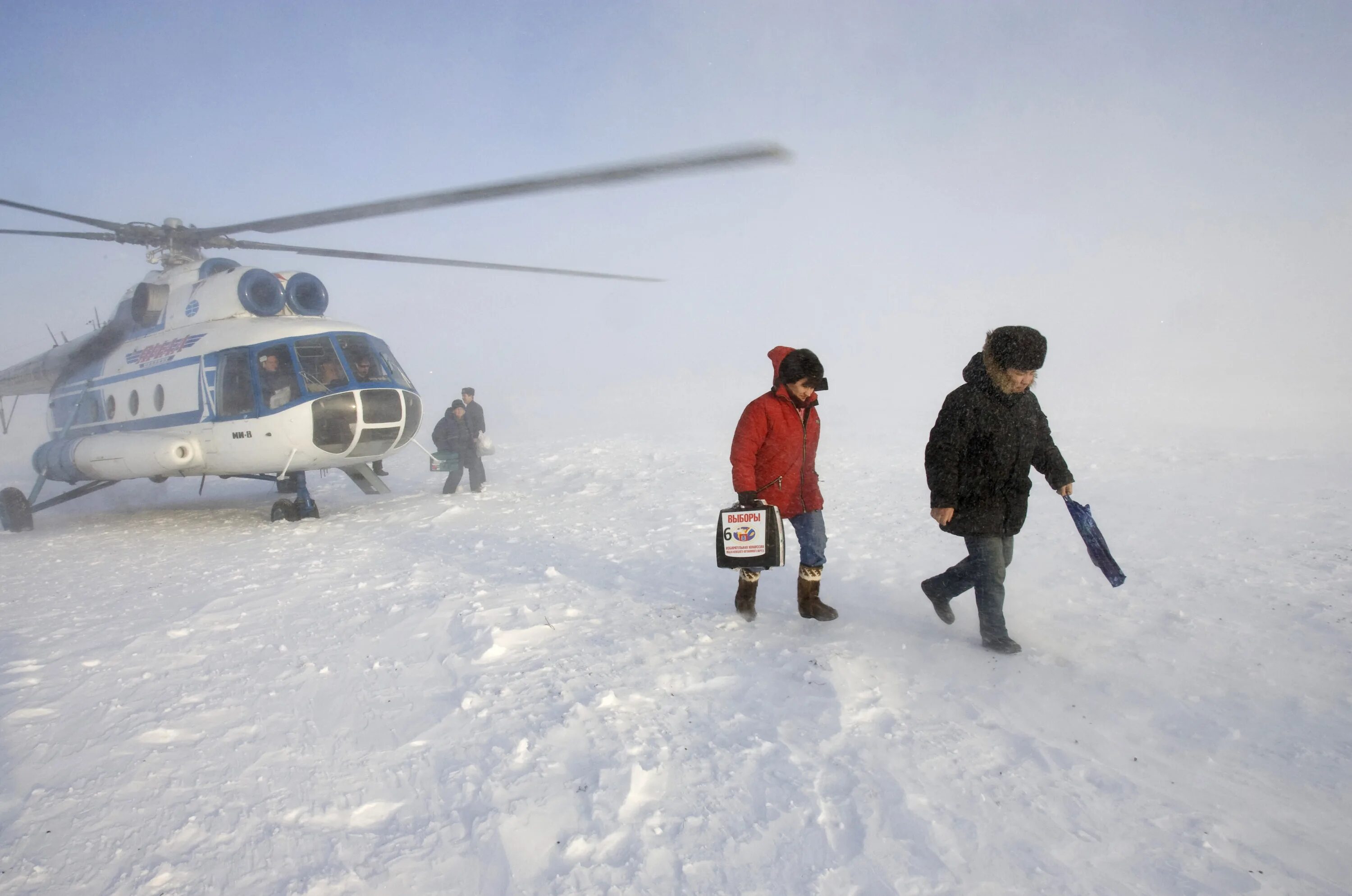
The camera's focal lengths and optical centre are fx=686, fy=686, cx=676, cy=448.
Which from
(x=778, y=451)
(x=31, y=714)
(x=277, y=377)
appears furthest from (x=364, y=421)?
(x=778, y=451)

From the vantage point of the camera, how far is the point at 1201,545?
5.77 meters

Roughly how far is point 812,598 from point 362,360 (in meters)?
6.74

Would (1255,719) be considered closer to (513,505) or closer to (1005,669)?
(1005,669)

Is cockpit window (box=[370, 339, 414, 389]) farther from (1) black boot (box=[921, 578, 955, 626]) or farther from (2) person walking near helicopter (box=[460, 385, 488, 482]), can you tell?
(1) black boot (box=[921, 578, 955, 626])

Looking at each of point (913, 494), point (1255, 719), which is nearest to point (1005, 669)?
point (1255, 719)

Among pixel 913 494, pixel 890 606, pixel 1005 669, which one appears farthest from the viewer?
pixel 913 494

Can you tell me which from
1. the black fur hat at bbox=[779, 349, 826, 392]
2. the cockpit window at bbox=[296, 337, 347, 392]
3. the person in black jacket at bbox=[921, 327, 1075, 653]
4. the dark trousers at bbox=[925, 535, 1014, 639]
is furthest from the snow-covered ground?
the cockpit window at bbox=[296, 337, 347, 392]

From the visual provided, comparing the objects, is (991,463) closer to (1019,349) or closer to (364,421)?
(1019,349)

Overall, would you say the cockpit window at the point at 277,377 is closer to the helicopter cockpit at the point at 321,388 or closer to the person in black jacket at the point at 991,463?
the helicopter cockpit at the point at 321,388

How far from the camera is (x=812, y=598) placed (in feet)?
14.5

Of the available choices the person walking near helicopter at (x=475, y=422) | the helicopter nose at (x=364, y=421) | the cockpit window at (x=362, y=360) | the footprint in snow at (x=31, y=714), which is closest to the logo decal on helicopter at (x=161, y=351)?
the cockpit window at (x=362, y=360)

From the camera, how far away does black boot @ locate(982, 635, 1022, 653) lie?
3.78 meters

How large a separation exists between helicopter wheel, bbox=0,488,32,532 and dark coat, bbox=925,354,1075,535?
1221 centimetres

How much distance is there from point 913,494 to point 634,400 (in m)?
23.4
